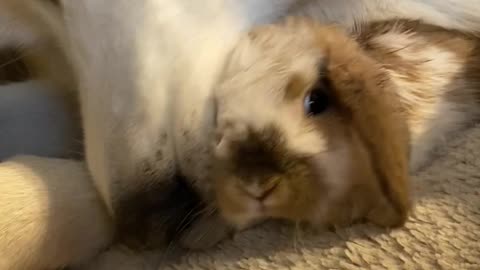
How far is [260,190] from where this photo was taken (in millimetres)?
682

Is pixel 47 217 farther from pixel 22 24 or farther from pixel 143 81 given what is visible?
pixel 22 24

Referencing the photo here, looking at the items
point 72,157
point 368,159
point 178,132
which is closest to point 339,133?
point 368,159

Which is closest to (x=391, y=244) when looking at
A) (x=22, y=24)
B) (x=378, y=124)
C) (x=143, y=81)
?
(x=378, y=124)

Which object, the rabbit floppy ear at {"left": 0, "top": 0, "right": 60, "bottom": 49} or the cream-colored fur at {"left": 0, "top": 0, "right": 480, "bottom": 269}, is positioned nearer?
the cream-colored fur at {"left": 0, "top": 0, "right": 480, "bottom": 269}

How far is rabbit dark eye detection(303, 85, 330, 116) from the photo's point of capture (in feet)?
2.32

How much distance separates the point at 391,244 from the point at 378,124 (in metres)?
0.10

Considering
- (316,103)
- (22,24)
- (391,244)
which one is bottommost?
(391,244)

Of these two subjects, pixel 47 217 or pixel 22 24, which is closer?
pixel 47 217

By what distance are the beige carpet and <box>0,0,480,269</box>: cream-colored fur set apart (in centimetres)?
6

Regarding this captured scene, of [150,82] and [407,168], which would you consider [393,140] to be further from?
[150,82]

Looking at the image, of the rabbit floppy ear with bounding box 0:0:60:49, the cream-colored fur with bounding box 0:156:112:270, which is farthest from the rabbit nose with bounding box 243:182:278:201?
the rabbit floppy ear with bounding box 0:0:60:49

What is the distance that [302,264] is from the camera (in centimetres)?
74

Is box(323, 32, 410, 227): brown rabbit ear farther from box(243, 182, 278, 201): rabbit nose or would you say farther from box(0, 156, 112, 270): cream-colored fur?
box(0, 156, 112, 270): cream-colored fur

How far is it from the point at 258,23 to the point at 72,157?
23cm
